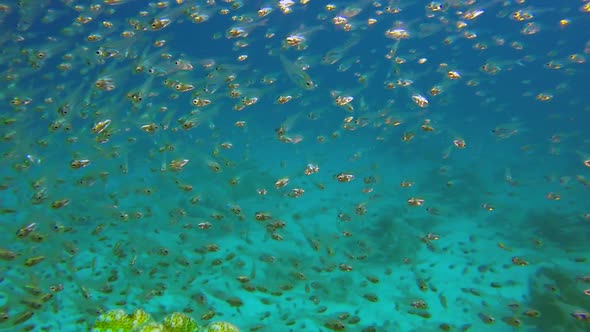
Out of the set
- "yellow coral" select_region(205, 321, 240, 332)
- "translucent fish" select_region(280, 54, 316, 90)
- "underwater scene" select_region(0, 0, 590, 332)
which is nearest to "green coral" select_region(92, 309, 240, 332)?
"yellow coral" select_region(205, 321, 240, 332)

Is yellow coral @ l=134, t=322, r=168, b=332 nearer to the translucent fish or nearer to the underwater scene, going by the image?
the underwater scene

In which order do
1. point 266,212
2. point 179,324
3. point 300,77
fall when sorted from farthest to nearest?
point 266,212
point 300,77
point 179,324

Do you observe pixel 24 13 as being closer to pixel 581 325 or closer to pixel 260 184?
pixel 260 184

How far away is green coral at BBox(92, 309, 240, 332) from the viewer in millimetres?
4531

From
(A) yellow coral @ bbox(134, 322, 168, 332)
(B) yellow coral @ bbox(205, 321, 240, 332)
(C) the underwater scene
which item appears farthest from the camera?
(C) the underwater scene

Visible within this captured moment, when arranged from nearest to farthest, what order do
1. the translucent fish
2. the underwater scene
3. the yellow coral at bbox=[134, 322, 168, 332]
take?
1. the yellow coral at bbox=[134, 322, 168, 332]
2. the translucent fish
3. the underwater scene

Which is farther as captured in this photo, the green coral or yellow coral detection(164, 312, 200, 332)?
yellow coral detection(164, 312, 200, 332)

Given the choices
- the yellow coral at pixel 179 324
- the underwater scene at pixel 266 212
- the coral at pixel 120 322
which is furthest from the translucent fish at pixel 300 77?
the coral at pixel 120 322

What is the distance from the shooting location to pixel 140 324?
14.9 ft

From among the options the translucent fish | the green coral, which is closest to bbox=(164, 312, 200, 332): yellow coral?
the green coral

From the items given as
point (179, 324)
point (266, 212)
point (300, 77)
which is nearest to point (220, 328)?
point (179, 324)

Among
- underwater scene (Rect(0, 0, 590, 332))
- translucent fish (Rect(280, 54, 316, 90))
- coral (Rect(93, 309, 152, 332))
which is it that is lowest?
underwater scene (Rect(0, 0, 590, 332))

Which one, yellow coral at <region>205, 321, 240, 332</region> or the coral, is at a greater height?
the coral

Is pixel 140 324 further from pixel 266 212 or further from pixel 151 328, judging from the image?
pixel 266 212
